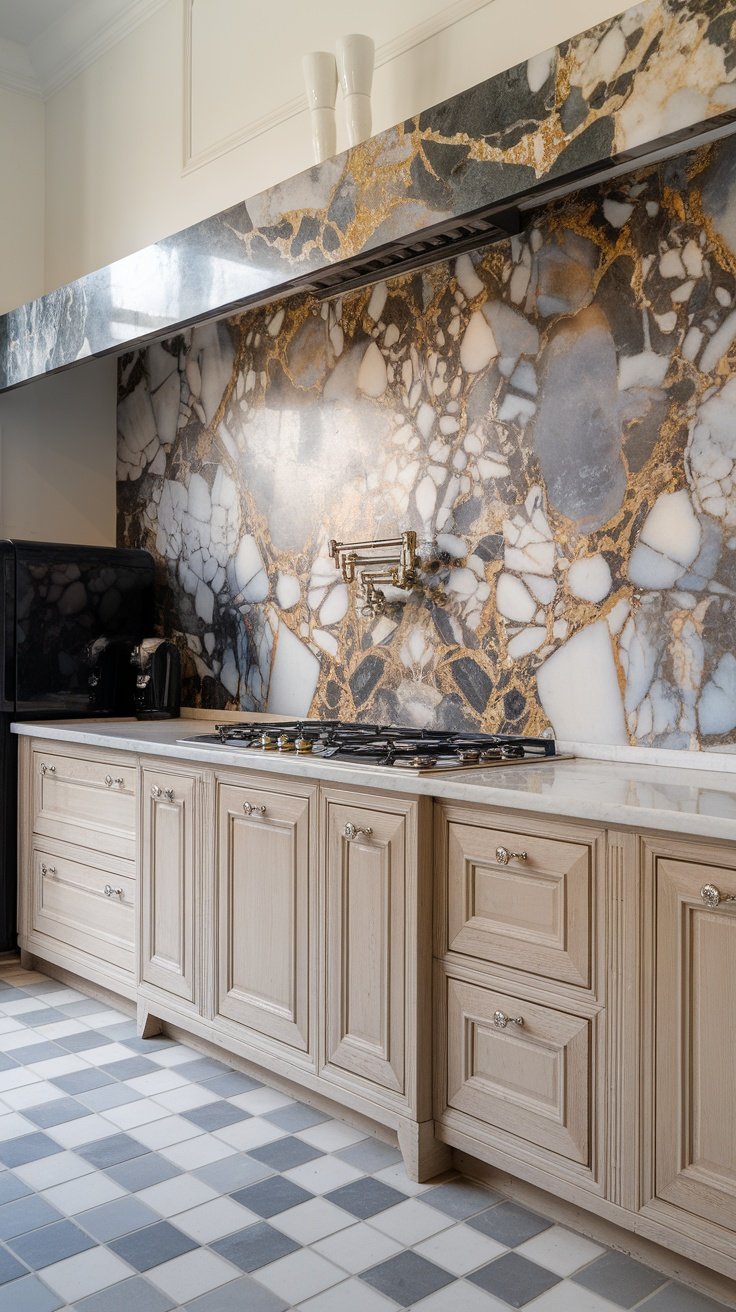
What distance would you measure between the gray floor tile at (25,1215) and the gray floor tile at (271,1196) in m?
0.36

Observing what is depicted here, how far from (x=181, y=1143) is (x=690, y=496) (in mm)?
1807

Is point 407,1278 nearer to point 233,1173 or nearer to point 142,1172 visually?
point 233,1173

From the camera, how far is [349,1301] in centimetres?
174

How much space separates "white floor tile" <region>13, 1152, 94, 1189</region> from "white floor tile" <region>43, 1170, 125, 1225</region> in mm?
20

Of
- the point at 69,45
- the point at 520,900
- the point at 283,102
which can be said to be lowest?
the point at 520,900

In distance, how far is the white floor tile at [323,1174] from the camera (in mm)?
2119

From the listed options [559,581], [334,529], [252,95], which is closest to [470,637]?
[559,581]

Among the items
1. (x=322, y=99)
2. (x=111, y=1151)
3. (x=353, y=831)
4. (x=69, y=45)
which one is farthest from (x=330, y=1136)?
(x=69, y=45)

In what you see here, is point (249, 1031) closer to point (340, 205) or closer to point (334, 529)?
point (334, 529)

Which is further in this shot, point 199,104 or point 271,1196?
point 199,104

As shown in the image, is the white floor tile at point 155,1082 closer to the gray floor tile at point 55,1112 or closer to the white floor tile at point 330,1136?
the gray floor tile at point 55,1112

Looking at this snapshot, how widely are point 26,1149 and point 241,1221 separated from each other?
1.93 ft

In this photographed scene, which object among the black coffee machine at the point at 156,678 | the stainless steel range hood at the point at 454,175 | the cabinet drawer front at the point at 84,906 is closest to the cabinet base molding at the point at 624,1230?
the cabinet drawer front at the point at 84,906

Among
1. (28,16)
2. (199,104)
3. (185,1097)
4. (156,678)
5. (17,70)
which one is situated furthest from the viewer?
(17,70)
